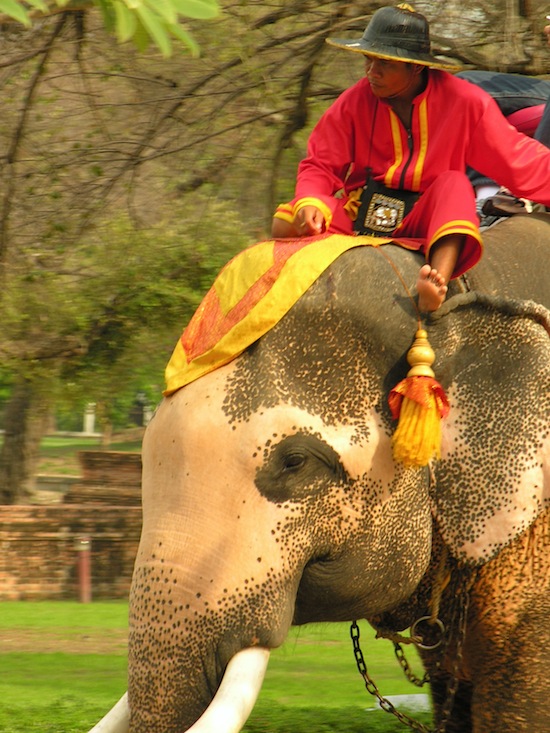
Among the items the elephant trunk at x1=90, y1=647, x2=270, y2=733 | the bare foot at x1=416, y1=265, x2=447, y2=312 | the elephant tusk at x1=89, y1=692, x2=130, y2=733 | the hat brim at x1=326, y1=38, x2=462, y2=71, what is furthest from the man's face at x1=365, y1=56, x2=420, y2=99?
the elephant tusk at x1=89, y1=692, x2=130, y2=733

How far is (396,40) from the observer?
317 cm

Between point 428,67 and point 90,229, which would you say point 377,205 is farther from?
point 90,229

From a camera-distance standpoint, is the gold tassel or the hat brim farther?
the hat brim

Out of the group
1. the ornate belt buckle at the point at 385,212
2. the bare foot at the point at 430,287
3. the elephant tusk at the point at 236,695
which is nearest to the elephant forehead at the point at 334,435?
the bare foot at the point at 430,287

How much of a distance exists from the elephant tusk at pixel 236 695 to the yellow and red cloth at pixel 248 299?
0.62 metres

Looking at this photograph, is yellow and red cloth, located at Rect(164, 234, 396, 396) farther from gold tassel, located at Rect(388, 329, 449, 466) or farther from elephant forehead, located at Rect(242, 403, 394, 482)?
gold tassel, located at Rect(388, 329, 449, 466)

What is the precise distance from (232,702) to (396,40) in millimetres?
1663

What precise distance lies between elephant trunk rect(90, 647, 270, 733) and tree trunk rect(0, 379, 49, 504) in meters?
11.1

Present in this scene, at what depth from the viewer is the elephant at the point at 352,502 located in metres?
2.70

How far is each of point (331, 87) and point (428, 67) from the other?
324cm

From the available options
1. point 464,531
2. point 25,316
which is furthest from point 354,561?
point 25,316

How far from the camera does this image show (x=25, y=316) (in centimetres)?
806

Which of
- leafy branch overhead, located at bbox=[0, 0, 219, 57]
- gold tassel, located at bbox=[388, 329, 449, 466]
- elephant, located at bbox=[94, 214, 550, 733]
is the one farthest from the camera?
gold tassel, located at bbox=[388, 329, 449, 466]

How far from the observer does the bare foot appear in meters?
2.88
